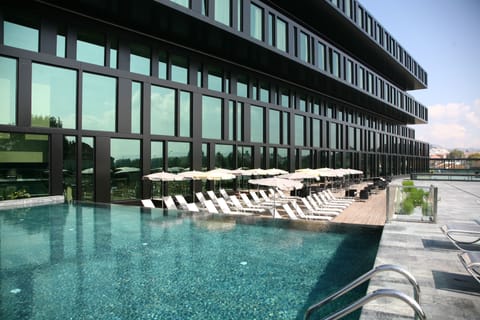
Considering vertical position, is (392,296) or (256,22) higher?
(256,22)

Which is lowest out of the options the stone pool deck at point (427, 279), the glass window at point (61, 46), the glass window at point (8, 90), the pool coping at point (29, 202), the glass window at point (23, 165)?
the stone pool deck at point (427, 279)

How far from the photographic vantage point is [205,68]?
18.6 meters

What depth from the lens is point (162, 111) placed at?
54.6 ft

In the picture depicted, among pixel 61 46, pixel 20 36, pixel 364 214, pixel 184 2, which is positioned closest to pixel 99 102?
pixel 61 46

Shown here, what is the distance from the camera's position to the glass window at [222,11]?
1539cm

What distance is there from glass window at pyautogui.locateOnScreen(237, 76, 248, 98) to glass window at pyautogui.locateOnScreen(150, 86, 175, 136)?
5.29 m

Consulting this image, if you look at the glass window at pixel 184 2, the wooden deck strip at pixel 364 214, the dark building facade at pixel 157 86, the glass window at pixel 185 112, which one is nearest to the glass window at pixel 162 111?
the dark building facade at pixel 157 86

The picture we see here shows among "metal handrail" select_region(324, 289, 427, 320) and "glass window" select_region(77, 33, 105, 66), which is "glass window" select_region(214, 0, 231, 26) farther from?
"metal handrail" select_region(324, 289, 427, 320)

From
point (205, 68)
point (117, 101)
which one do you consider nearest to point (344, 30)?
point (205, 68)

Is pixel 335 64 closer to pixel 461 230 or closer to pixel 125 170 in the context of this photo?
pixel 125 170

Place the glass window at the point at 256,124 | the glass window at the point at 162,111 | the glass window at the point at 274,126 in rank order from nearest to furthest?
the glass window at the point at 162,111 → the glass window at the point at 256,124 → the glass window at the point at 274,126

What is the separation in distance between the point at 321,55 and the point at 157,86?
12430 mm

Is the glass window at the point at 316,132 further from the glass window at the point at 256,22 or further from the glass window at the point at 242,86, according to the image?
the glass window at the point at 256,22

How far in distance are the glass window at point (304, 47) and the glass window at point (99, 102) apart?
11884mm
